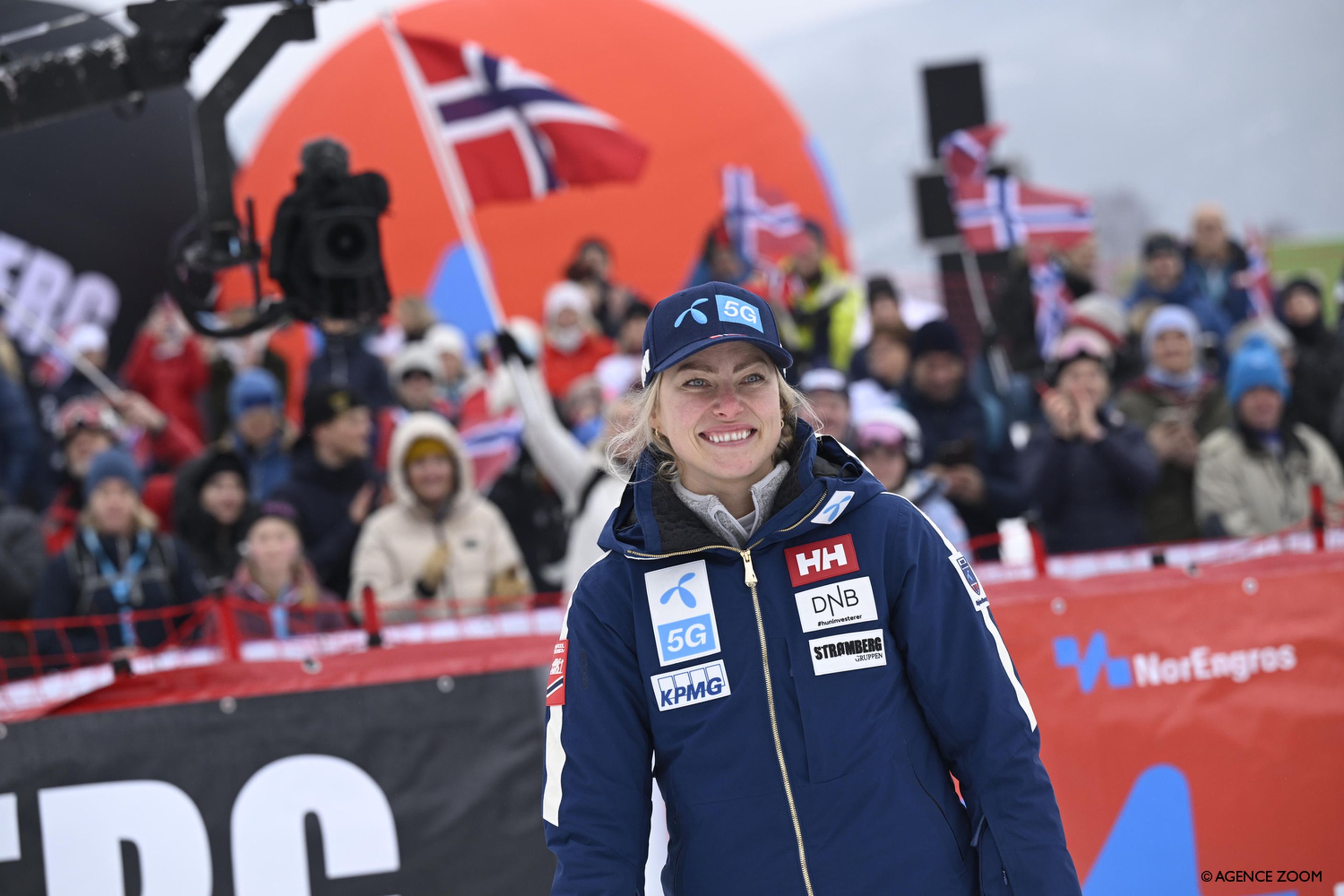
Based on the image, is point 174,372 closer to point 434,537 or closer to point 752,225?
point 434,537

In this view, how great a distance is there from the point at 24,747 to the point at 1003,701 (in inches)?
117

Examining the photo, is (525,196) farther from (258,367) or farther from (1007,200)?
(1007,200)

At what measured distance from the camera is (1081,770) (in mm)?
4289

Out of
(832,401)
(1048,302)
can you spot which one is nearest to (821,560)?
(832,401)

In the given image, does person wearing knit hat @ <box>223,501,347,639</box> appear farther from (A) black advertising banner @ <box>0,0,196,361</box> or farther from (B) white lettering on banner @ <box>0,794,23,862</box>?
(A) black advertising banner @ <box>0,0,196,361</box>

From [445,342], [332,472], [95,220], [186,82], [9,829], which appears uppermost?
[95,220]

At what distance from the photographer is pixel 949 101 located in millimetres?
10734

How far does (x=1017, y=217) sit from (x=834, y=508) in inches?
320

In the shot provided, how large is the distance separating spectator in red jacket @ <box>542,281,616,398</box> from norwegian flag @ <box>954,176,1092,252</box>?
9.55ft

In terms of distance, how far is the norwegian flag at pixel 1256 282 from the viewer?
9.70 metres

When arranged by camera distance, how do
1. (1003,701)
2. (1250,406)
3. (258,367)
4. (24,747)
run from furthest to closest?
(258,367) → (1250,406) → (24,747) → (1003,701)

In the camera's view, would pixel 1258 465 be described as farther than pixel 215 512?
No

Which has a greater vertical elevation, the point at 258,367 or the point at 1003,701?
the point at 258,367

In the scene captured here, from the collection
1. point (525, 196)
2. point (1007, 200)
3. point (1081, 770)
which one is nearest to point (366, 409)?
point (525, 196)
